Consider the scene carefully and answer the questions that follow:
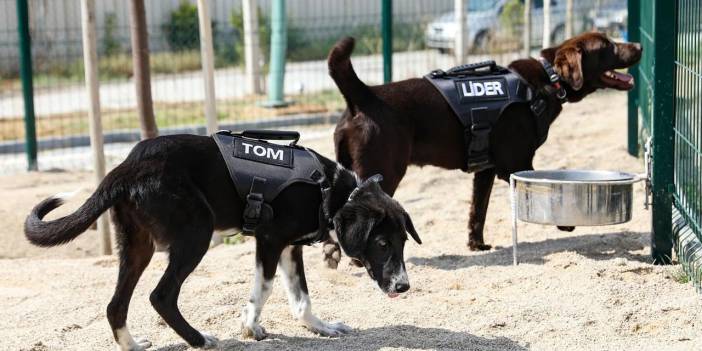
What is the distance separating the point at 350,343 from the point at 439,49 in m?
10.2

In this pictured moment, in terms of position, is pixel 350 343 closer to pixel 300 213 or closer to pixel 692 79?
pixel 300 213

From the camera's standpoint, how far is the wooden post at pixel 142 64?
7.36 metres

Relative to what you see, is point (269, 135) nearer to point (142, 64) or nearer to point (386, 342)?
point (386, 342)

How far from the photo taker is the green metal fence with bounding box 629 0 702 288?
583cm

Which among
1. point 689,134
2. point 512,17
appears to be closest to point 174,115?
point 512,17

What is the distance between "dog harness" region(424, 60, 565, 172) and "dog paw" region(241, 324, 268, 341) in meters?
2.30

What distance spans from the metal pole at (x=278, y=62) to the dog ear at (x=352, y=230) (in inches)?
377

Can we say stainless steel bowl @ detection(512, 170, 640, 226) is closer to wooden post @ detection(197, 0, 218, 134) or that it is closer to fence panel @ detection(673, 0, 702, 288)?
fence panel @ detection(673, 0, 702, 288)

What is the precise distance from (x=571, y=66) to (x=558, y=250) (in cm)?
128

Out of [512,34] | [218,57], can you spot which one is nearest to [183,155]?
[512,34]

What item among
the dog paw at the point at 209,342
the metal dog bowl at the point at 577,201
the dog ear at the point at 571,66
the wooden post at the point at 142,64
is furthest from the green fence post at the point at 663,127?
the wooden post at the point at 142,64

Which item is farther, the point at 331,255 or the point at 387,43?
the point at 387,43

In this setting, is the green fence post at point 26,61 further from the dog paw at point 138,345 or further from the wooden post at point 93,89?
the dog paw at point 138,345

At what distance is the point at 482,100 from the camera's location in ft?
22.1
